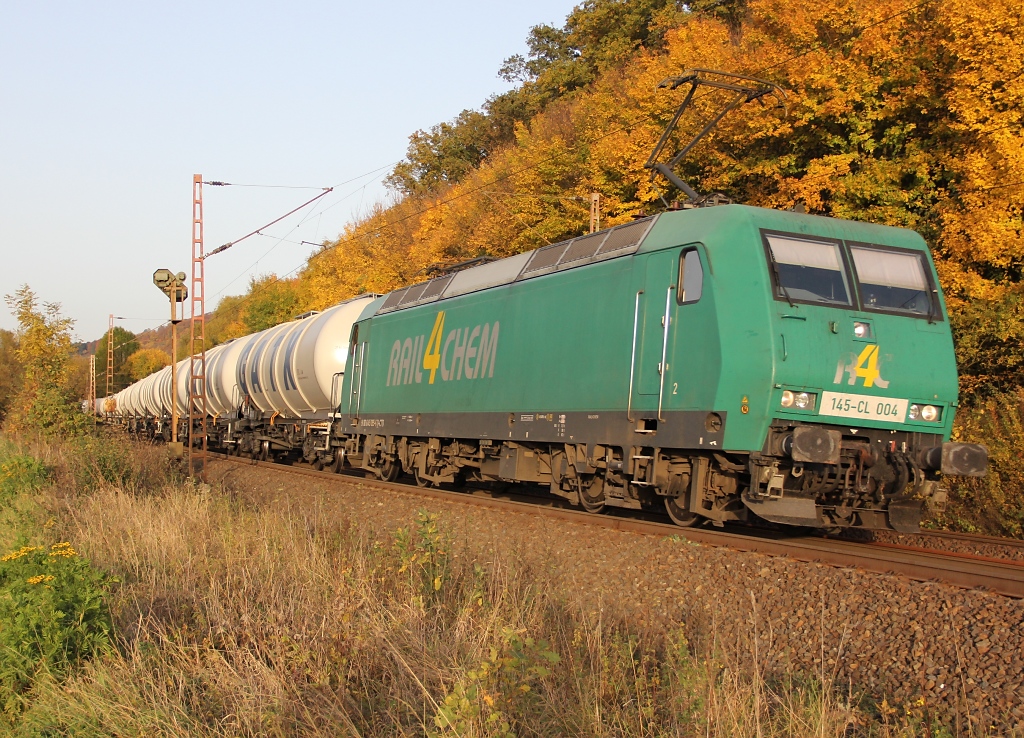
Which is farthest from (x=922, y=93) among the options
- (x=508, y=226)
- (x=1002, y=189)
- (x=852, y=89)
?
(x=508, y=226)

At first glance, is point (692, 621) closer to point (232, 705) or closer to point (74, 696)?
point (232, 705)

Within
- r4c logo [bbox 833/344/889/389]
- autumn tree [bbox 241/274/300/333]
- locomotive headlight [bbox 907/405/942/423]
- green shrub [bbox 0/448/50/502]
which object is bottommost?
green shrub [bbox 0/448/50/502]

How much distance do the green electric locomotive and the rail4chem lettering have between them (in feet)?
5.24

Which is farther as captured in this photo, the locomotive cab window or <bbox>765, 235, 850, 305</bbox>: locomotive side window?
the locomotive cab window

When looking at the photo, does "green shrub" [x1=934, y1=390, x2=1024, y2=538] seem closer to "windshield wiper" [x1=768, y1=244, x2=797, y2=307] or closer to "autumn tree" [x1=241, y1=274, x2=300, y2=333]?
"windshield wiper" [x1=768, y1=244, x2=797, y2=307]

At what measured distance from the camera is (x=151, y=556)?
860 cm

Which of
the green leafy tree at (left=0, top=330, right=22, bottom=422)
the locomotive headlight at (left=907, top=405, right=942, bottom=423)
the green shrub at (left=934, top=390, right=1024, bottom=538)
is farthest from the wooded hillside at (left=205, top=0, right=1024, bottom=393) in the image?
the green leafy tree at (left=0, top=330, right=22, bottom=422)

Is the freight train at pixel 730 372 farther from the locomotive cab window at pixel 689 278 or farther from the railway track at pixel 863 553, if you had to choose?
the railway track at pixel 863 553

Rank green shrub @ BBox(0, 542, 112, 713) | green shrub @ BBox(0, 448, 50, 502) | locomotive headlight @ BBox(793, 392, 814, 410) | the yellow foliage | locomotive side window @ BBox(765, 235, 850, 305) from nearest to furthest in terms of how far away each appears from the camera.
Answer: green shrub @ BBox(0, 542, 112, 713) < locomotive headlight @ BBox(793, 392, 814, 410) < locomotive side window @ BBox(765, 235, 850, 305) < green shrub @ BBox(0, 448, 50, 502) < the yellow foliage

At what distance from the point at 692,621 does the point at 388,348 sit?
12.1 m

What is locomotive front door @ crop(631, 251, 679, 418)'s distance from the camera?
1008 cm

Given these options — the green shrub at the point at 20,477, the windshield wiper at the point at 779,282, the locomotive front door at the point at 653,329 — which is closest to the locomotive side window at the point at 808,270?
the windshield wiper at the point at 779,282

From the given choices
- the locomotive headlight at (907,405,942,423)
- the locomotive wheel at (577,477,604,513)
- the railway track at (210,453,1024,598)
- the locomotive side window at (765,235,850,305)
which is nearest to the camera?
the railway track at (210,453,1024,598)

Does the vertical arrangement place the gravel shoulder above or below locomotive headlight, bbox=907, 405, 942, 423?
below
